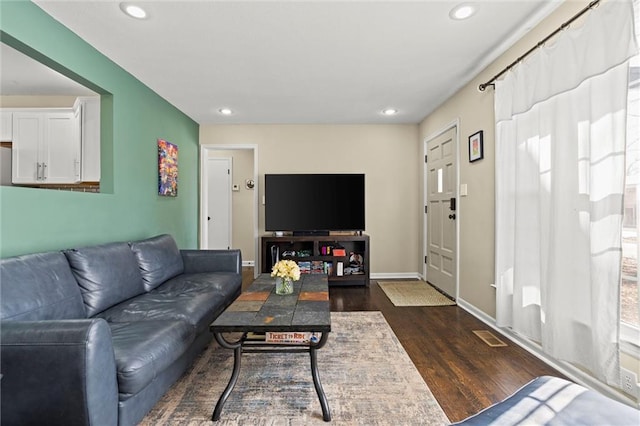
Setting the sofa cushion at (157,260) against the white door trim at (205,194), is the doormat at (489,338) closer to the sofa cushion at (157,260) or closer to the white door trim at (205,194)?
the sofa cushion at (157,260)

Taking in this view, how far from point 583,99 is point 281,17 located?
1964 mm

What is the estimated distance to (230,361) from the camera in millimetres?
2143

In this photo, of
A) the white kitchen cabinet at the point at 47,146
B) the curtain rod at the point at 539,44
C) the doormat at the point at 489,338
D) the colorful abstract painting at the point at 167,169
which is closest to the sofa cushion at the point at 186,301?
the colorful abstract painting at the point at 167,169

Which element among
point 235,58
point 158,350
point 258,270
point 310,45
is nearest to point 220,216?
point 258,270

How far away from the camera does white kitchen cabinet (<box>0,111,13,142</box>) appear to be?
3.05 metres

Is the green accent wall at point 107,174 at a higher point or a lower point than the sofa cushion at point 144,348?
higher

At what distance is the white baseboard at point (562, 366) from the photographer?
1.63 m

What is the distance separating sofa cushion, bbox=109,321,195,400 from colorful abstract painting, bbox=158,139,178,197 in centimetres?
214

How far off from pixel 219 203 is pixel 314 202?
7.85 feet

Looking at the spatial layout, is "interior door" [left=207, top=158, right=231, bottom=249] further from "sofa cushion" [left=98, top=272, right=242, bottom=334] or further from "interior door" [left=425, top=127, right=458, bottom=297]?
"interior door" [left=425, top=127, right=458, bottom=297]

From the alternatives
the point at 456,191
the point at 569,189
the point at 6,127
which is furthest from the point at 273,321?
the point at 6,127

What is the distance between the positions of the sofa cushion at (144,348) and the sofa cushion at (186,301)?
0.12 m

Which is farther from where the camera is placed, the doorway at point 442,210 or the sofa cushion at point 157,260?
the doorway at point 442,210

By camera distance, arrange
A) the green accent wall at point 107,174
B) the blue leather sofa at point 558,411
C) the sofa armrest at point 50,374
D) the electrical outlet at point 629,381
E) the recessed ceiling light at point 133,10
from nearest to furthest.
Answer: the blue leather sofa at point 558,411, the sofa armrest at point 50,374, the electrical outlet at point 629,381, the green accent wall at point 107,174, the recessed ceiling light at point 133,10
